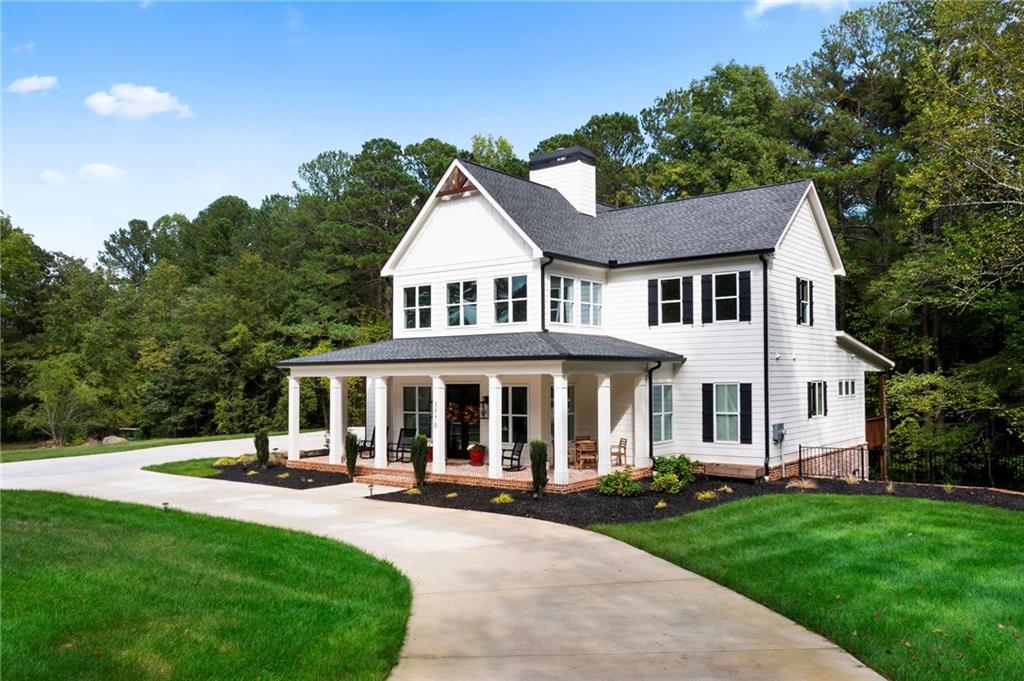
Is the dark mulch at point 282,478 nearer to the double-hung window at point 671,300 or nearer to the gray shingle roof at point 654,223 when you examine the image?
the gray shingle roof at point 654,223

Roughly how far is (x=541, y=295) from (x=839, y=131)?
22.0 metres

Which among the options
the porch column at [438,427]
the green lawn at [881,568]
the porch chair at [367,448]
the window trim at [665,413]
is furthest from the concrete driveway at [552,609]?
the window trim at [665,413]

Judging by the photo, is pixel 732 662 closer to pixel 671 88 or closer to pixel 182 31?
pixel 182 31

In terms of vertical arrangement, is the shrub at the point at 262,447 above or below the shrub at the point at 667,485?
above

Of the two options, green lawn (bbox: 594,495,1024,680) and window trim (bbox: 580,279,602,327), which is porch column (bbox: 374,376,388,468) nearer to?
window trim (bbox: 580,279,602,327)

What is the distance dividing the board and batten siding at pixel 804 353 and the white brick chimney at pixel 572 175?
7898 millimetres

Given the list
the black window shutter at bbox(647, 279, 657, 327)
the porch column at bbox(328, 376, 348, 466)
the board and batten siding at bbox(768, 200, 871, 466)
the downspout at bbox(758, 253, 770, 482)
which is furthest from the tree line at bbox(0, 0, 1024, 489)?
the porch column at bbox(328, 376, 348, 466)

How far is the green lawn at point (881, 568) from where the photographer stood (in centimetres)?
743

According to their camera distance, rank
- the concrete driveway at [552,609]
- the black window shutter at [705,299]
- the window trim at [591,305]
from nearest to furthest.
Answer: the concrete driveway at [552,609], the black window shutter at [705,299], the window trim at [591,305]

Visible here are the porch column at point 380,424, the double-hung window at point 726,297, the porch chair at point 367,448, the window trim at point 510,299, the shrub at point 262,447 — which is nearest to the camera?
the double-hung window at point 726,297

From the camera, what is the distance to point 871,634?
7.85 meters

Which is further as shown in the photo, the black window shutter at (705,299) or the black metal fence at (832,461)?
the black metal fence at (832,461)

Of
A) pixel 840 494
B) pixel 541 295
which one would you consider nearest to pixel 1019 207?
pixel 840 494

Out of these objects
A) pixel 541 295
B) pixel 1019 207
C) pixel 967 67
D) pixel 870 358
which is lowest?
pixel 870 358
